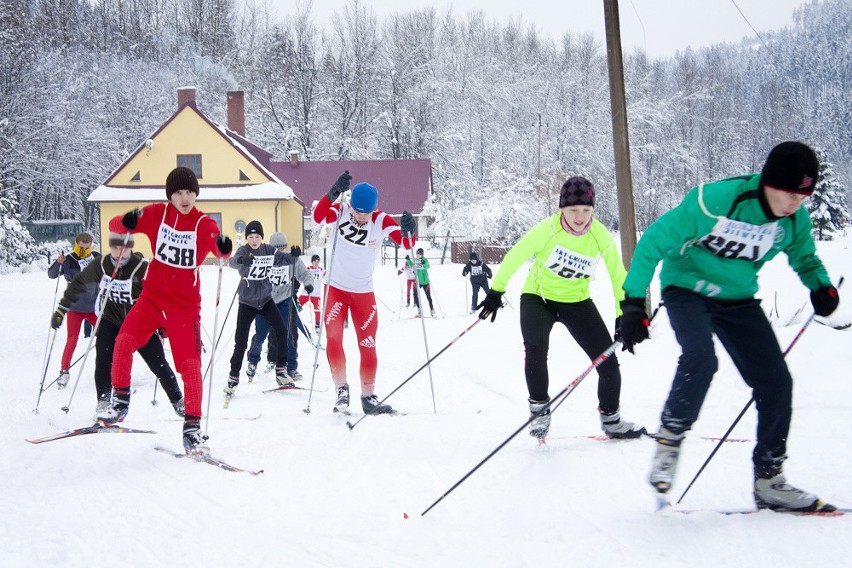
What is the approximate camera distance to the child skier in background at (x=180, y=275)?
4.43m

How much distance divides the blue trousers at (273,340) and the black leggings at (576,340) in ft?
15.1

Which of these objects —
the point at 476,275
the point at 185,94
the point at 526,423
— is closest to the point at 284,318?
the point at 526,423

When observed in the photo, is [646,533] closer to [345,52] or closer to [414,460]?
[414,460]

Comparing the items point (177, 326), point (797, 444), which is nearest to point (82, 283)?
point (177, 326)

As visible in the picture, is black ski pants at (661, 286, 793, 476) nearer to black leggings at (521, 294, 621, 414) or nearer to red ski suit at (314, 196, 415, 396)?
black leggings at (521, 294, 621, 414)

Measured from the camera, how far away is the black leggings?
4.43m

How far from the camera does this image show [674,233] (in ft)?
10.3

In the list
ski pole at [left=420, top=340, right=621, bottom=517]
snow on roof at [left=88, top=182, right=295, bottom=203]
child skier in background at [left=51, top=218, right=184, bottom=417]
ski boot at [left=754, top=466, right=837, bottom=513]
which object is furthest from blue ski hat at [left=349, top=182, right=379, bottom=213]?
snow on roof at [left=88, top=182, right=295, bottom=203]

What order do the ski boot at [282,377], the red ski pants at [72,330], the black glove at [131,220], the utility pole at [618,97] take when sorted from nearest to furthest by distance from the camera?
the black glove at [131,220]
the ski boot at [282,377]
the red ski pants at [72,330]
the utility pole at [618,97]

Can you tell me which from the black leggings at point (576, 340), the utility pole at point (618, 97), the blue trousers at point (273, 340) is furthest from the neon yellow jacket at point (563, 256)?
the utility pole at point (618, 97)

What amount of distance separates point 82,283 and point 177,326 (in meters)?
2.24

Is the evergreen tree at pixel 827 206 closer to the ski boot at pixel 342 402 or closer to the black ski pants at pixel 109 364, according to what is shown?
the ski boot at pixel 342 402

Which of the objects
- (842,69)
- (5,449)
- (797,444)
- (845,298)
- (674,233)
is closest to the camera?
(674,233)

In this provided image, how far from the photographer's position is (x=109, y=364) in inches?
225
